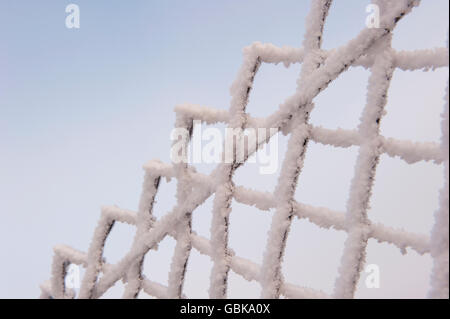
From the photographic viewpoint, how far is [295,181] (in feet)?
1.83

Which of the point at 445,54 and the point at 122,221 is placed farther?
the point at 122,221

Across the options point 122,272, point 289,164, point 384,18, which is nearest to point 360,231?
point 289,164

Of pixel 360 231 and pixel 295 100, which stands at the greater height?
pixel 295 100

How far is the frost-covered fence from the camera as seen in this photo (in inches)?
18.1

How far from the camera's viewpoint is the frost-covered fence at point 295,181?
46 centimetres

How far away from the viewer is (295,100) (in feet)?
1.76

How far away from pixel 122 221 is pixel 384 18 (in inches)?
24.2

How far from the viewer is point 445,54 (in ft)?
1.40
